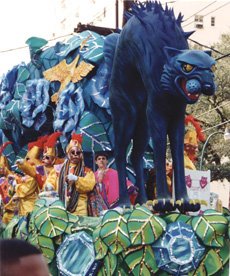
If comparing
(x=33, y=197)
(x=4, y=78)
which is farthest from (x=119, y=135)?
(x=4, y=78)

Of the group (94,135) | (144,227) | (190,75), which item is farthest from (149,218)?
(94,135)

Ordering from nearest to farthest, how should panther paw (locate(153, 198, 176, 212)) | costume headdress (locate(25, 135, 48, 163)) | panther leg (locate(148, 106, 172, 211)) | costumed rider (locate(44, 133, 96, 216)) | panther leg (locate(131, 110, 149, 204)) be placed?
panther paw (locate(153, 198, 176, 212)) < panther leg (locate(148, 106, 172, 211)) < panther leg (locate(131, 110, 149, 204)) < costumed rider (locate(44, 133, 96, 216)) < costume headdress (locate(25, 135, 48, 163))

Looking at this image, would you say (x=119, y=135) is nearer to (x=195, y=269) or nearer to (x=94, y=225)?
(x=94, y=225)

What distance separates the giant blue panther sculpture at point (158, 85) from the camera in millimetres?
5141

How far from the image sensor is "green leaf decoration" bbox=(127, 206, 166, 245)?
4.99 meters

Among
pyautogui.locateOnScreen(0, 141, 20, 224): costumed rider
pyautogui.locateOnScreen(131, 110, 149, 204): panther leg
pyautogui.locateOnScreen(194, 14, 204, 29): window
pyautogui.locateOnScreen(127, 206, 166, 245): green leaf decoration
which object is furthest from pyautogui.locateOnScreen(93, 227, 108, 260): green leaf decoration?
pyautogui.locateOnScreen(194, 14, 204, 29): window

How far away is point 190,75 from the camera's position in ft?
16.7

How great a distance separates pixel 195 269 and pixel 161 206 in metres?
0.53

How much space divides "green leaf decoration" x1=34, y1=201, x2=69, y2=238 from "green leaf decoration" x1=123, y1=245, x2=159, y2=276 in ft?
2.80

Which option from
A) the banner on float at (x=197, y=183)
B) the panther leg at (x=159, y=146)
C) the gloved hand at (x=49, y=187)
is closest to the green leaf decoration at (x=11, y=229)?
the gloved hand at (x=49, y=187)

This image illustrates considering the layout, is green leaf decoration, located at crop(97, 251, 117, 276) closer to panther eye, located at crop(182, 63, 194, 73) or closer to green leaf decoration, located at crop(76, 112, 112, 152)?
panther eye, located at crop(182, 63, 194, 73)

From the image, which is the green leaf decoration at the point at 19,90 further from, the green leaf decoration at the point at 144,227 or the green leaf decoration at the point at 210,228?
the green leaf decoration at the point at 210,228

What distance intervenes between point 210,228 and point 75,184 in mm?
1773

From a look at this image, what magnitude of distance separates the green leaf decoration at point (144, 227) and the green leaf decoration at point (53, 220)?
874 millimetres
